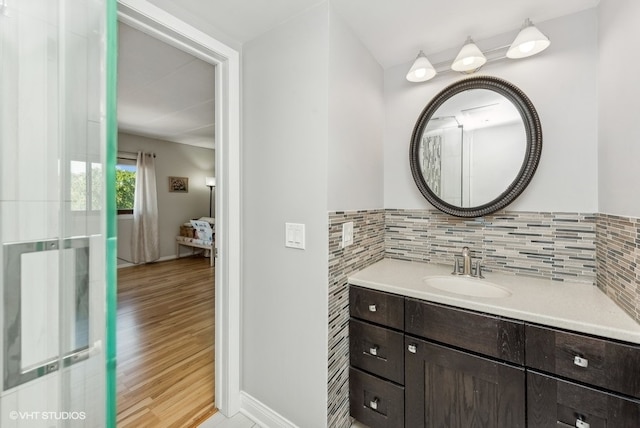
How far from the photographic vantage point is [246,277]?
5.43 ft

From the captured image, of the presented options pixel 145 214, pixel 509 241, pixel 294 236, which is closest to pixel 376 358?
pixel 294 236

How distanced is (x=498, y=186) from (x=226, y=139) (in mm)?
1645

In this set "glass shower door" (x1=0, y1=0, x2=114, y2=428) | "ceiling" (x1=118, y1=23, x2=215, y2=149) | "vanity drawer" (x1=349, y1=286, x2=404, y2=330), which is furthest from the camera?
"ceiling" (x1=118, y1=23, x2=215, y2=149)

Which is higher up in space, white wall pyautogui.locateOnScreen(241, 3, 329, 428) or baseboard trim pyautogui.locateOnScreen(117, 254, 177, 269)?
white wall pyautogui.locateOnScreen(241, 3, 329, 428)

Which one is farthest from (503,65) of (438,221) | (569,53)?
(438,221)

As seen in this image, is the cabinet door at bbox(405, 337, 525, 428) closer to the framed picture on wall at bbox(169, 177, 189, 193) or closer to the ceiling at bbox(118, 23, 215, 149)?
the ceiling at bbox(118, 23, 215, 149)

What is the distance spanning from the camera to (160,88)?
2963mm

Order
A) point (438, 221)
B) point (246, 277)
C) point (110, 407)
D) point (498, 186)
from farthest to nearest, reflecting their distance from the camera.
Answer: point (438, 221), point (246, 277), point (498, 186), point (110, 407)

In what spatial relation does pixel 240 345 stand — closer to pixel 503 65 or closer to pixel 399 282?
pixel 399 282

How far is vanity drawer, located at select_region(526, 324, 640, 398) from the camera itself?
0.88 m

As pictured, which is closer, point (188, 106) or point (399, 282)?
point (399, 282)

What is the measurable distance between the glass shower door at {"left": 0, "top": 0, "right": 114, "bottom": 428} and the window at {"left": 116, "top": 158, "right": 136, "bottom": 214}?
207 inches

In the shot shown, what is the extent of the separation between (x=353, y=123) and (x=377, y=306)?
104 centimetres

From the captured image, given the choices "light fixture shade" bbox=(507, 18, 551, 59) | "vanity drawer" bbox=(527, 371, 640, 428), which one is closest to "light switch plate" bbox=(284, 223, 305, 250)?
"vanity drawer" bbox=(527, 371, 640, 428)
